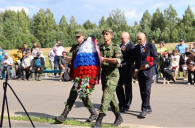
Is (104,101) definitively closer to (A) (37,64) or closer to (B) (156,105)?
(B) (156,105)

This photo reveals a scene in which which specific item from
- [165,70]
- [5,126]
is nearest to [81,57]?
[5,126]

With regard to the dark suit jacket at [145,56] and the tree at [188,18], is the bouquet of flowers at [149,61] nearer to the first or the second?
the dark suit jacket at [145,56]

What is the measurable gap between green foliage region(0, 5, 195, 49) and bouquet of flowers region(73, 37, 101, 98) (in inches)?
2169

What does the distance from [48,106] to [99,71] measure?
10.7ft

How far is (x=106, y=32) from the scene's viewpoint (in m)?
6.45

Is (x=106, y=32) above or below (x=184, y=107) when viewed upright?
above

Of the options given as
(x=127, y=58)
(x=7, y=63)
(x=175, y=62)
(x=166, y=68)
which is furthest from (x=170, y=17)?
(x=127, y=58)

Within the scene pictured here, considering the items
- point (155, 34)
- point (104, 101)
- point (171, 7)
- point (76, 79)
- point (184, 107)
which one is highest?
point (171, 7)

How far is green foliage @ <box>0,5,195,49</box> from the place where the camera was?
7019 cm

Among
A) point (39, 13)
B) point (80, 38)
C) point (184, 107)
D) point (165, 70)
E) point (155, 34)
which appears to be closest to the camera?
point (80, 38)

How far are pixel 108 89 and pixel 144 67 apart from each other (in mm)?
1569

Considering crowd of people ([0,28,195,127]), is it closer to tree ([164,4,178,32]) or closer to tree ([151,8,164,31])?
tree ([164,4,178,32])

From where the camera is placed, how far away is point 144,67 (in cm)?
748

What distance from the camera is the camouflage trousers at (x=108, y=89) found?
20.3 ft
